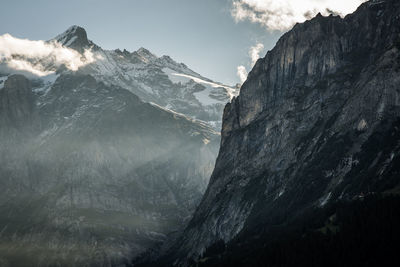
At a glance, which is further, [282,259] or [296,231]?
[296,231]

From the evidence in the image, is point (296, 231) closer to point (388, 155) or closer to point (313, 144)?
point (388, 155)

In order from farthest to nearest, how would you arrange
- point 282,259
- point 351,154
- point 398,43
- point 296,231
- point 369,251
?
point 398,43, point 351,154, point 296,231, point 282,259, point 369,251

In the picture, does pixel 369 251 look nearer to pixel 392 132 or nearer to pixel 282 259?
pixel 282 259

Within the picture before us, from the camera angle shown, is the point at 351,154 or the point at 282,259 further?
the point at 351,154

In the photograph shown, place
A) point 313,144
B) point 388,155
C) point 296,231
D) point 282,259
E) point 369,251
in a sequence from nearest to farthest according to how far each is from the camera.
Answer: point 369,251 → point 282,259 → point 296,231 → point 388,155 → point 313,144

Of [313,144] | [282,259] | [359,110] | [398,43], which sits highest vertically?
[398,43]

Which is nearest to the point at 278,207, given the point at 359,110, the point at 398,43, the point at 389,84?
the point at 359,110

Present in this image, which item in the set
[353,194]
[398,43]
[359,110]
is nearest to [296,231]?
[353,194]

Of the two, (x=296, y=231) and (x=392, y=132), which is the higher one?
(x=392, y=132)

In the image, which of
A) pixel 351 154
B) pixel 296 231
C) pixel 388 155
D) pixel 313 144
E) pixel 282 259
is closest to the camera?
pixel 282 259
